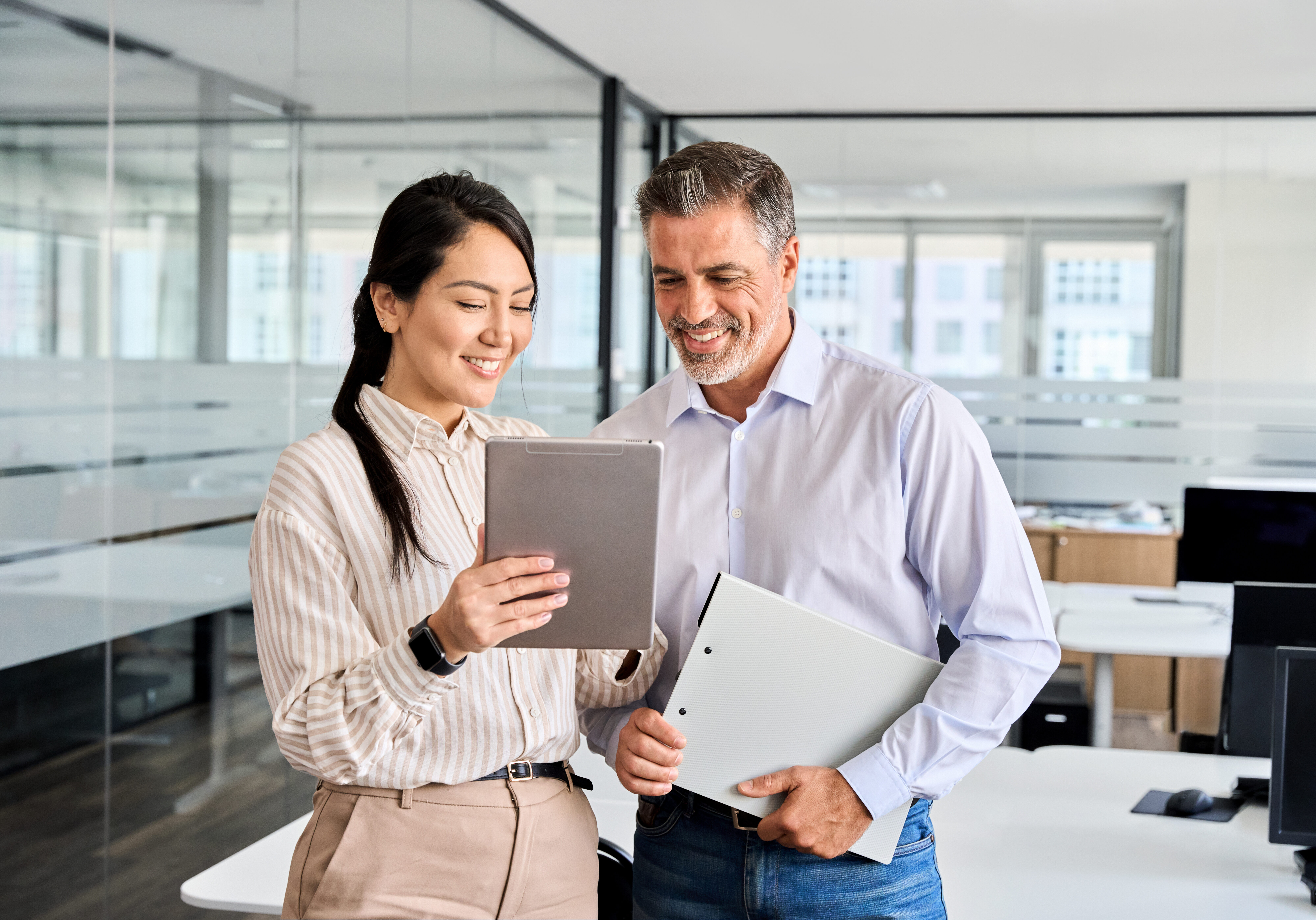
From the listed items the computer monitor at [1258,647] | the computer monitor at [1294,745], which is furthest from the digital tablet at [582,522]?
the computer monitor at [1258,647]

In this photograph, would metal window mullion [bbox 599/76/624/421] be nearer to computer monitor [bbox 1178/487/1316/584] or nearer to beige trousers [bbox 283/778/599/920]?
computer monitor [bbox 1178/487/1316/584]

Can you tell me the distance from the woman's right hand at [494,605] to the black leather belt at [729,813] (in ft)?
1.48

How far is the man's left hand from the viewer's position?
1.39 meters

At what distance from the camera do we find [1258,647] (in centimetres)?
252

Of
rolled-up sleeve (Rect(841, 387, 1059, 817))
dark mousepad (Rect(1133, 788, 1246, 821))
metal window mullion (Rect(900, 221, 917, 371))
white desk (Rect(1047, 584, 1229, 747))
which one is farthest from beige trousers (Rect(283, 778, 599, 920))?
metal window mullion (Rect(900, 221, 917, 371))

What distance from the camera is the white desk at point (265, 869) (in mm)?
1815

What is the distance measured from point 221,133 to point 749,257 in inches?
80.9

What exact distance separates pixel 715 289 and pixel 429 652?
0.58 m

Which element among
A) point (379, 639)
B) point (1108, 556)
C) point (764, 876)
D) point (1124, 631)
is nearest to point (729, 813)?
point (764, 876)

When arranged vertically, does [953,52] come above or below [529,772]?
above

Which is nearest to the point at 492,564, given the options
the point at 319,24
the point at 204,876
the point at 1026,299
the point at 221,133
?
the point at 204,876

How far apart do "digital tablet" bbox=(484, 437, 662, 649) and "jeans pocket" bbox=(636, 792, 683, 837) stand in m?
0.40

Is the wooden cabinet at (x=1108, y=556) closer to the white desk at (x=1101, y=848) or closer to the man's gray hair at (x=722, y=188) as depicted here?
the white desk at (x=1101, y=848)

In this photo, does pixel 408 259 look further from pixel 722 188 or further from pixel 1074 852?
pixel 1074 852
